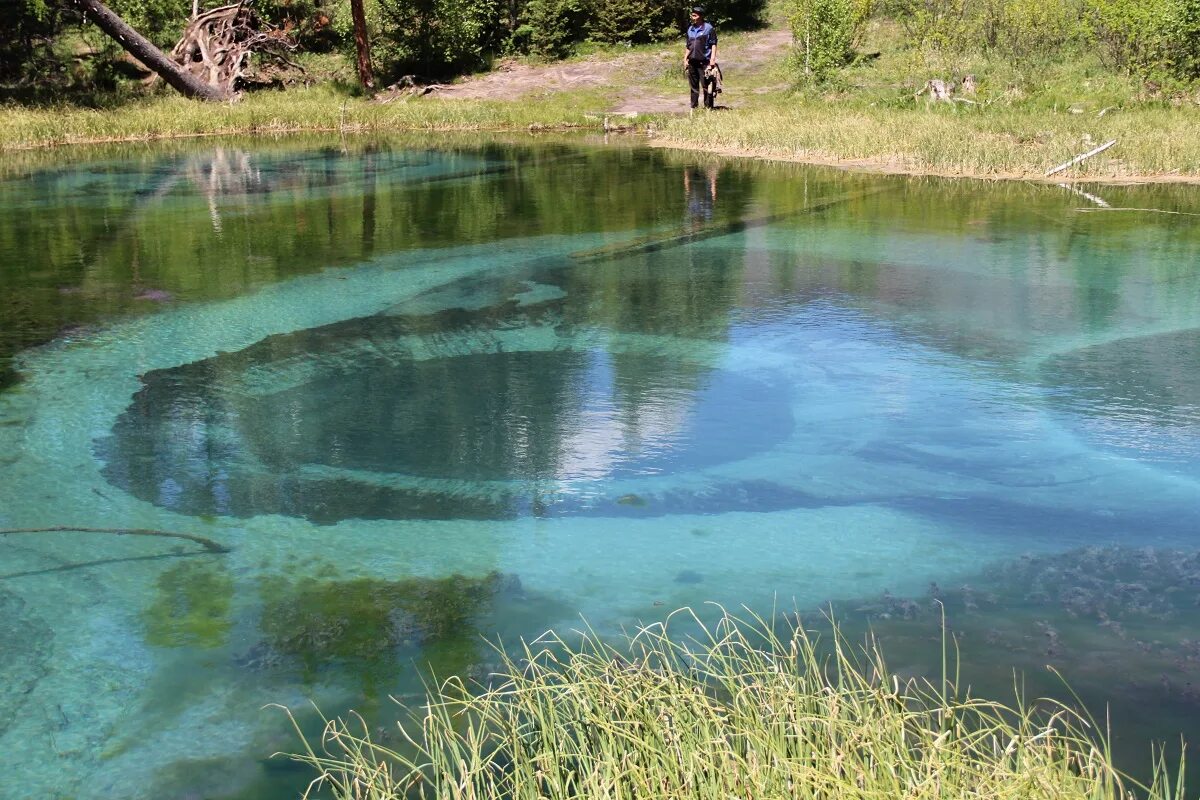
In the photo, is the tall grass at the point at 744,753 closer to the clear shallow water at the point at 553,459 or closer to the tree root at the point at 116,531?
the clear shallow water at the point at 553,459

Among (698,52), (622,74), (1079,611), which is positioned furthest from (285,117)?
(1079,611)

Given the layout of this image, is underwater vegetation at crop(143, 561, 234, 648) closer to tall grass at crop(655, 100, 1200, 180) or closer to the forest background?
tall grass at crop(655, 100, 1200, 180)

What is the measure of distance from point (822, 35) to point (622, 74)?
465cm

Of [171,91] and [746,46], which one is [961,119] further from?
[171,91]

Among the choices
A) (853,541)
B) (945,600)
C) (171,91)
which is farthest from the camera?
(171,91)

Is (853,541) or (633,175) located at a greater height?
(633,175)

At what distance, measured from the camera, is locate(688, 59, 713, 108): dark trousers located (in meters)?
18.5

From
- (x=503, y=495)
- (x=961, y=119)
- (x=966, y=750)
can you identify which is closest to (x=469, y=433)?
(x=503, y=495)

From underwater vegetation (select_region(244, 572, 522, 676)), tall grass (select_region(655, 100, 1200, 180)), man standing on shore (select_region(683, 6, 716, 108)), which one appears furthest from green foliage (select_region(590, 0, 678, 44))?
underwater vegetation (select_region(244, 572, 522, 676))

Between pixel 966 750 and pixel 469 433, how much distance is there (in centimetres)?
321

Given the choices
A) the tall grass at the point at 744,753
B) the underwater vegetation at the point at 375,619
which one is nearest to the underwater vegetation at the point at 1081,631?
the tall grass at the point at 744,753

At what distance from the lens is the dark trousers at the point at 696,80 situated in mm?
18453

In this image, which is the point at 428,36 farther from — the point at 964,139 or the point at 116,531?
the point at 116,531

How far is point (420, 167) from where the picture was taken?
50.5 ft
